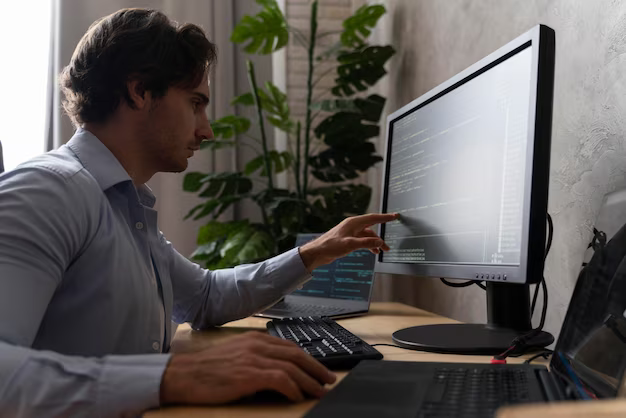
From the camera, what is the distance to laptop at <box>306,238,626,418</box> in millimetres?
567

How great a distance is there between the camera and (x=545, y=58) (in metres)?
0.86

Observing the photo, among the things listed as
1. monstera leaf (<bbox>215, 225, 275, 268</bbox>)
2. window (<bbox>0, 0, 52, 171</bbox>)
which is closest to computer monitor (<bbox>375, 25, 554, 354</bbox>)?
monstera leaf (<bbox>215, 225, 275, 268</bbox>)

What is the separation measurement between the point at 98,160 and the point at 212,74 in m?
1.77

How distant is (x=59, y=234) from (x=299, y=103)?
2.05 metres

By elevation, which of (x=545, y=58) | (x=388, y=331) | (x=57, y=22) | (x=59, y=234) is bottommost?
(x=388, y=331)

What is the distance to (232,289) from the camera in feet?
4.50

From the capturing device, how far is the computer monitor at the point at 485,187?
0.85 meters

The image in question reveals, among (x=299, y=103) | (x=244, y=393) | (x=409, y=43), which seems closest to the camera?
(x=244, y=393)

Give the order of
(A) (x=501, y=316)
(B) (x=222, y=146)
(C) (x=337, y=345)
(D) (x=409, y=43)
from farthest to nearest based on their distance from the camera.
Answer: (B) (x=222, y=146) → (D) (x=409, y=43) → (A) (x=501, y=316) → (C) (x=337, y=345)

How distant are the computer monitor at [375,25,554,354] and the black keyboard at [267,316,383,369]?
0.12m

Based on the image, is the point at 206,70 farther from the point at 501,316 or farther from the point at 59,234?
the point at 501,316

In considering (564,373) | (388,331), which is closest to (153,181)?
(388,331)

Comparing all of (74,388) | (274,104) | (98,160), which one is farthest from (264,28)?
(74,388)

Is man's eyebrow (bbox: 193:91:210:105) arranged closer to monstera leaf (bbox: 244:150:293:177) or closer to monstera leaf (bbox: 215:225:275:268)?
monstera leaf (bbox: 215:225:275:268)
